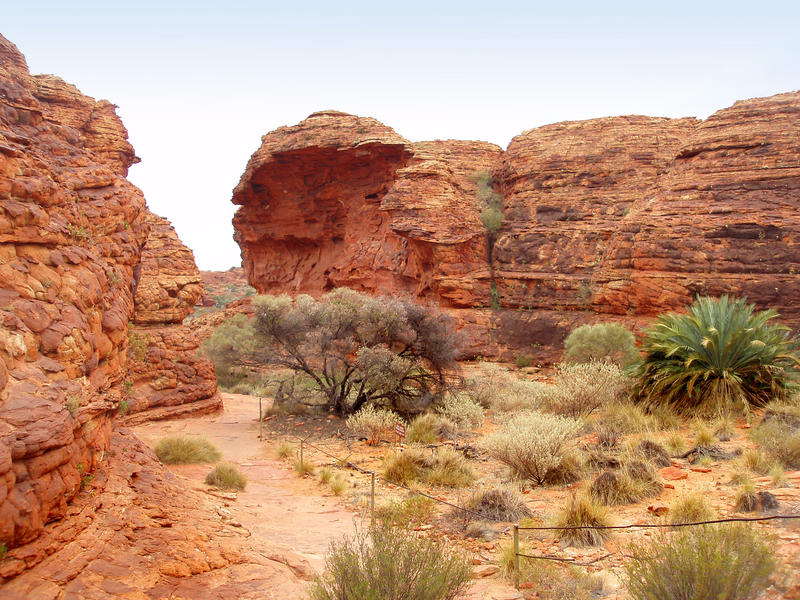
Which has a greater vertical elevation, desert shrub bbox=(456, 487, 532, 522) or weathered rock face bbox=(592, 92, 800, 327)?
weathered rock face bbox=(592, 92, 800, 327)

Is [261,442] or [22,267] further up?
[22,267]

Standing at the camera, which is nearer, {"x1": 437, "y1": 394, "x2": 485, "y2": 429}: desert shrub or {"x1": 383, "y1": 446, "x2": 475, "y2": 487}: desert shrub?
{"x1": 383, "y1": 446, "x2": 475, "y2": 487}: desert shrub

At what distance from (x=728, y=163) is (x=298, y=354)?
56.6 feet

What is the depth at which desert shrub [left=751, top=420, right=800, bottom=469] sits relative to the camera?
7.10 meters

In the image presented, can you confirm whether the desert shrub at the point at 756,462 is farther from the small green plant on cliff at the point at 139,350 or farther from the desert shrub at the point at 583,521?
the small green plant on cliff at the point at 139,350

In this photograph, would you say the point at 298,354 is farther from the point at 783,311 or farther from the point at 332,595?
the point at 783,311

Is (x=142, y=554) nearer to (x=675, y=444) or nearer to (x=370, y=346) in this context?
(x=675, y=444)

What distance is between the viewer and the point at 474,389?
16.2 metres

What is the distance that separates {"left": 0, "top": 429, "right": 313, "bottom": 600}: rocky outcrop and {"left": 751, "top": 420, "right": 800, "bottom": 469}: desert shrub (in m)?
6.08

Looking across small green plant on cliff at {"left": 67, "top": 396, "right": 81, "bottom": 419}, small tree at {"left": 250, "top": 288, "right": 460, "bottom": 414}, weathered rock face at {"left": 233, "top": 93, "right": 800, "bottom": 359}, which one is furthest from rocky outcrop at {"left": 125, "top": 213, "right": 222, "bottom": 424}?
weathered rock face at {"left": 233, "top": 93, "right": 800, "bottom": 359}

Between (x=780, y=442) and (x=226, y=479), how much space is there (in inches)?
304

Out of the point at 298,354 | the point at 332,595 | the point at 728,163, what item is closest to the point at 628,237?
the point at 728,163

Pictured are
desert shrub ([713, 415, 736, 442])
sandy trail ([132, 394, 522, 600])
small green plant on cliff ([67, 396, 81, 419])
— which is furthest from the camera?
desert shrub ([713, 415, 736, 442])

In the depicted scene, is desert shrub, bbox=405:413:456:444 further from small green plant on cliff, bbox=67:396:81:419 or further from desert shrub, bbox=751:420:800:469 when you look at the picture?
small green plant on cliff, bbox=67:396:81:419
